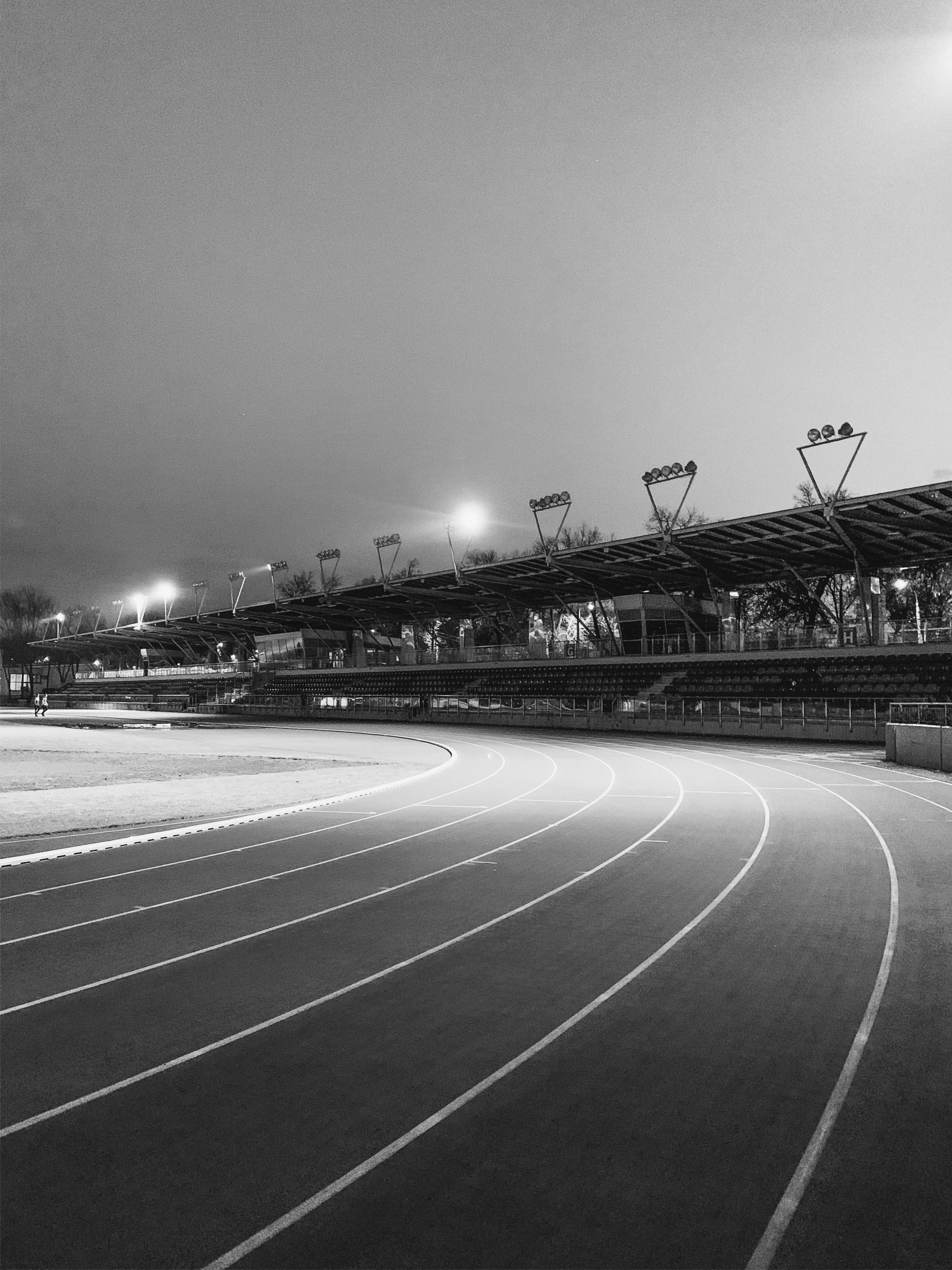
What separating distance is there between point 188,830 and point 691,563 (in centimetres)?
3812

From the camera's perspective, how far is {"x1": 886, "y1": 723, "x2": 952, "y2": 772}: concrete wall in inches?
907

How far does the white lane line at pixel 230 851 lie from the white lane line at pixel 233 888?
50 cm

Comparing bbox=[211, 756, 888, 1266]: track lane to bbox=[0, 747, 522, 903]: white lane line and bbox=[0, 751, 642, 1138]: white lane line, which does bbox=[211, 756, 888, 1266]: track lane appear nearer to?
bbox=[0, 751, 642, 1138]: white lane line

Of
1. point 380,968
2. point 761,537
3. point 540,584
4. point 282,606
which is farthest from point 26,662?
point 380,968

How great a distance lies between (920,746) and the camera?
954 inches

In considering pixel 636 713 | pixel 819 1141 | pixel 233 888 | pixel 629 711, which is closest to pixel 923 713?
pixel 636 713

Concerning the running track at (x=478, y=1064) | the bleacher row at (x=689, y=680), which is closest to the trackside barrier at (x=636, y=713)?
the bleacher row at (x=689, y=680)

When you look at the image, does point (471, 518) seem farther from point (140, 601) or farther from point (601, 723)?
point (140, 601)

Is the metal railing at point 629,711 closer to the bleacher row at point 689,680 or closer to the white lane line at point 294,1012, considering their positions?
the bleacher row at point 689,680

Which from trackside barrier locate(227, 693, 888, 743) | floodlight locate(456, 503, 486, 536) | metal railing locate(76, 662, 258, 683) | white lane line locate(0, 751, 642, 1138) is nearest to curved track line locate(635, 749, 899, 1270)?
white lane line locate(0, 751, 642, 1138)

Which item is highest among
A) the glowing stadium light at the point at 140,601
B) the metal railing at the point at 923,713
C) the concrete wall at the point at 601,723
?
the glowing stadium light at the point at 140,601

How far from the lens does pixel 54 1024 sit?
224 inches

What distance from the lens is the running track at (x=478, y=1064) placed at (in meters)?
3.57

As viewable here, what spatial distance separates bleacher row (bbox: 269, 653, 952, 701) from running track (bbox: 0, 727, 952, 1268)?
29949 mm
